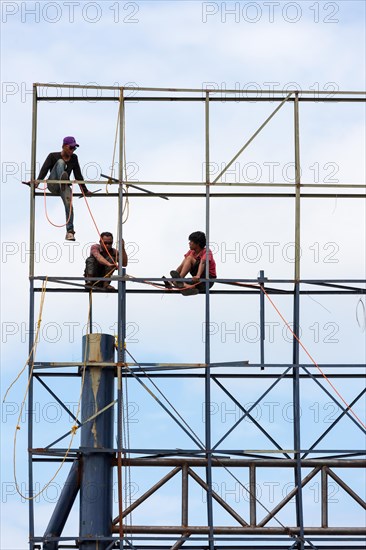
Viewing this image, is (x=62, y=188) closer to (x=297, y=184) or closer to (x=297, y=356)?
(x=297, y=184)

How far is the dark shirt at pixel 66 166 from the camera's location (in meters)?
29.5

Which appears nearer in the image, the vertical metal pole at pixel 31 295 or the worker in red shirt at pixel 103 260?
the vertical metal pole at pixel 31 295

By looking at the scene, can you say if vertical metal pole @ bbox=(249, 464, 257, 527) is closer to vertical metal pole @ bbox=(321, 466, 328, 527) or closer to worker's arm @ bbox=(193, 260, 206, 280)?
vertical metal pole @ bbox=(321, 466, 328, 527)

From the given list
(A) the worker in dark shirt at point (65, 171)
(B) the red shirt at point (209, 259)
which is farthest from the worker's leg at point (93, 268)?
(B) the red shirt at point (209, 259)

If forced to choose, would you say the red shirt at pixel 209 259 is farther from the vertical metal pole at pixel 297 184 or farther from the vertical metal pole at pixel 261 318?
the vertical metal pole at pixel 297 184

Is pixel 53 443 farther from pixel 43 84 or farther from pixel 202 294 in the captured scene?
pixel 43 84

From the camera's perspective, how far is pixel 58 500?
94.2ft

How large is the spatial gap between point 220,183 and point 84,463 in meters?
5.32

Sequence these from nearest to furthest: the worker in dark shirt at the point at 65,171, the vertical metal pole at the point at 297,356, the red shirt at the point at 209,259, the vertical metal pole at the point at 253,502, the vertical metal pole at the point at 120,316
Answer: the vertical metal pole at the point at 120,316 → the vertical metal pole at the point at 253,502 → the vertical metal pole at the point at 297,356 → the red shirt at the point at 209,259 → the worker in dark shirt at the point at 65,171

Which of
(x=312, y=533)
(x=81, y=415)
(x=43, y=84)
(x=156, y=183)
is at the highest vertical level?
(x=43, y=84)

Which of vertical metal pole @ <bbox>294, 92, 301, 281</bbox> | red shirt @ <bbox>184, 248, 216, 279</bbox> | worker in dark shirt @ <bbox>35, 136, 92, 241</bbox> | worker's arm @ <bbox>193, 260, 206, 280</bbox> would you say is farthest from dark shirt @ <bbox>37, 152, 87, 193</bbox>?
vertical metal pole @ <bbox>294, 92, 301, 281</bbox>

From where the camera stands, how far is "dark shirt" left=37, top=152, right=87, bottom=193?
96.9ft

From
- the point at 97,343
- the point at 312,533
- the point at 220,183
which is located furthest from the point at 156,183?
the point at 312,533

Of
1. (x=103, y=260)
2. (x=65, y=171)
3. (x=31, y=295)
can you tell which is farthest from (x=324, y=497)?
(x=65, y=171)
